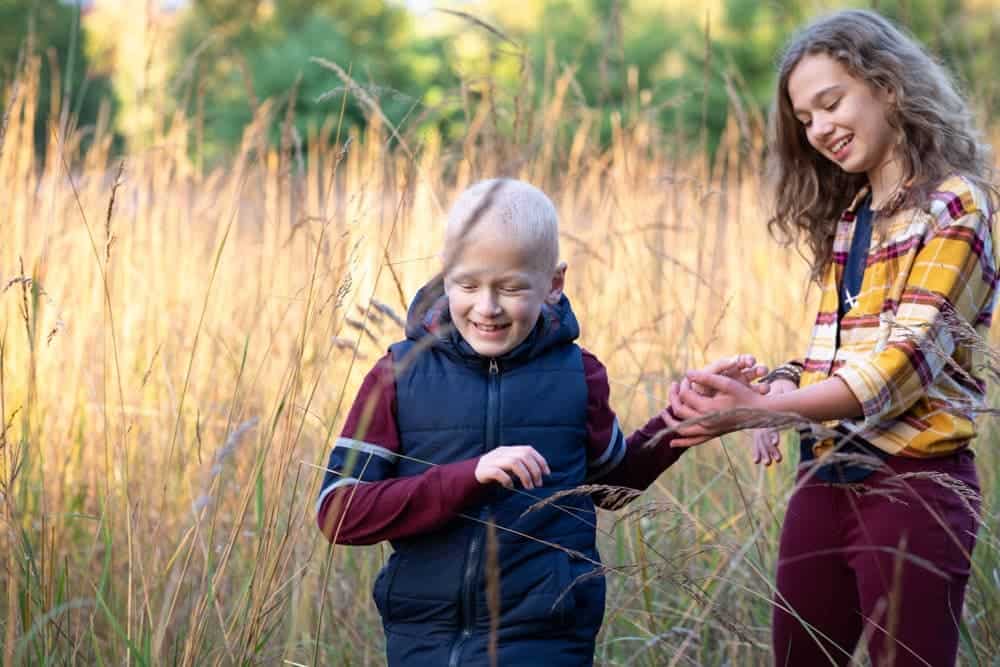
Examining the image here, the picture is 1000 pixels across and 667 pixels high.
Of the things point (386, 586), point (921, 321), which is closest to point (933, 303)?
point (921, 321)

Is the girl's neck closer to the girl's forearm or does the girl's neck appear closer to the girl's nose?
the girl's nose

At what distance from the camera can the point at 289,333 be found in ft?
12.8

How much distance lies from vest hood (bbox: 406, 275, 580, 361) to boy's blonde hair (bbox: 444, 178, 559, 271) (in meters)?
0.09

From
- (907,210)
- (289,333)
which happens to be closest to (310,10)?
(289,333)

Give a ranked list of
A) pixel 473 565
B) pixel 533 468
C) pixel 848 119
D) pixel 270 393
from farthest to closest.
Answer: pixel 270 393 < pixel 848 119 < pixel 473 565 < pixel 533 468

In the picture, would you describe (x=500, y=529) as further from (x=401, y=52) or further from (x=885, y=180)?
(x=401, y=52)

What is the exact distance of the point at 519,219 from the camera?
1668mm

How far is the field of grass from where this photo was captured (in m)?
1.74

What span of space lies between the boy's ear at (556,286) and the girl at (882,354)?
0.24 metres

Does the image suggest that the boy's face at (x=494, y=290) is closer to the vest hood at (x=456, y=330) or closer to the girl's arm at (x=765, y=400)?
the vest hood at (x=456, y=330)

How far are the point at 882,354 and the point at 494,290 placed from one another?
0.59 meters

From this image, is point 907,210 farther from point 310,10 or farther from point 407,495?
point 310,10

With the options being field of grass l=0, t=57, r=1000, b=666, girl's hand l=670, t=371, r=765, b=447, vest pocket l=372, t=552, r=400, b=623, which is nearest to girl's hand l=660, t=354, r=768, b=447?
girl's hand l=670, t=371, r=765, b=447

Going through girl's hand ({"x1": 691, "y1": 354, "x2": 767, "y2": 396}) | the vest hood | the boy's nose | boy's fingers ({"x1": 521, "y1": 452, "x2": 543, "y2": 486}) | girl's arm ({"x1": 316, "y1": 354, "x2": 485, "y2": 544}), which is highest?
the boy's nose
